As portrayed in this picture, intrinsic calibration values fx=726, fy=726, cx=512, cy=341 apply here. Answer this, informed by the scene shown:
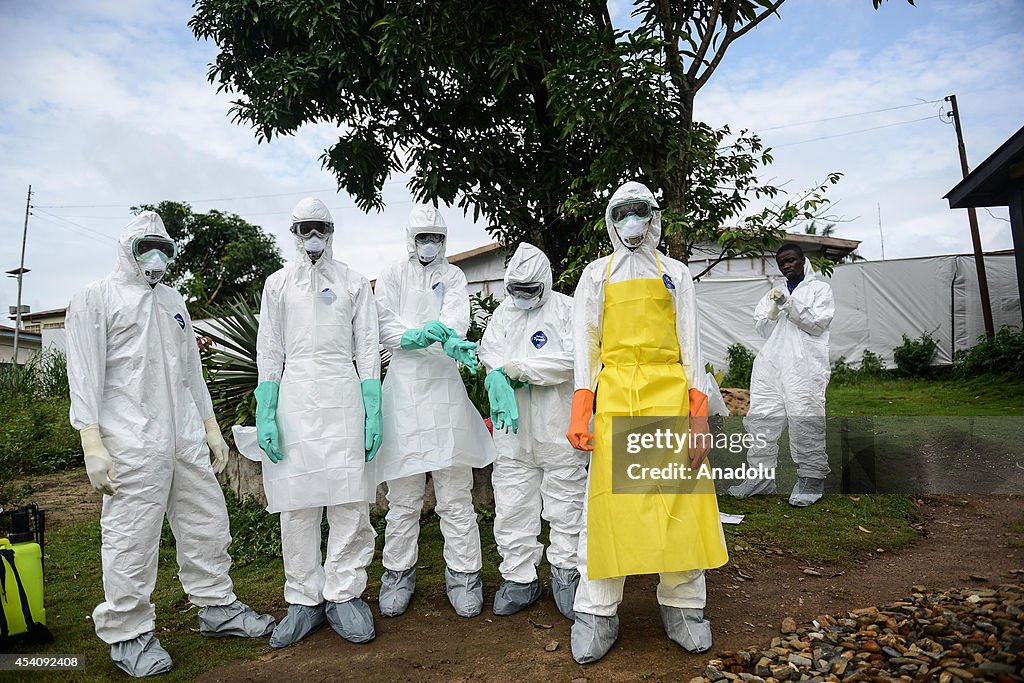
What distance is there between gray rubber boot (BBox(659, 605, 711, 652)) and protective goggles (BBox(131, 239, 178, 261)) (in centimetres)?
302

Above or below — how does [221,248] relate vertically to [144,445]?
above

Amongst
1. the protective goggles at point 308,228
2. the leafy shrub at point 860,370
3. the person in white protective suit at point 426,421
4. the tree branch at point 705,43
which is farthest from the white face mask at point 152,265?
the leafy shrub at point 860,370

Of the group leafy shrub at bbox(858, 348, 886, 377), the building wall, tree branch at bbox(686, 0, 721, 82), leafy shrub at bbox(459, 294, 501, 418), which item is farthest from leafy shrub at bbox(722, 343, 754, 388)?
the building wall

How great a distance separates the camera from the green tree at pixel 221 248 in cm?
2030

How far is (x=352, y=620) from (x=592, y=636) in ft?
3.96

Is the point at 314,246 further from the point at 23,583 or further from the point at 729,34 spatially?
the point at 729,34

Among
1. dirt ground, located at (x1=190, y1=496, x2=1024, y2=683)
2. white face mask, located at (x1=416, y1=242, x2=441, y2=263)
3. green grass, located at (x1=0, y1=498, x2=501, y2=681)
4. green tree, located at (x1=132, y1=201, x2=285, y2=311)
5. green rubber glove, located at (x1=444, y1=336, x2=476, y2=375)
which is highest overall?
green tree, located at (x1=132, y1=201, x2=285, y2=311)

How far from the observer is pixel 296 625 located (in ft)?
11.9

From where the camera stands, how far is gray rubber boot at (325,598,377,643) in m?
3.57

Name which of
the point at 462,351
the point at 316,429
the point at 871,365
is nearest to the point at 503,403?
the point at 462,351

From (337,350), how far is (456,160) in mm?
3794

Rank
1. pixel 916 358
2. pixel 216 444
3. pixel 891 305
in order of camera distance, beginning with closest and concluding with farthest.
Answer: pixel 216 444, pixel 916 358, pixel 891 305

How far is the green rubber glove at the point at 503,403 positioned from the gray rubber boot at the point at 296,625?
1.34m

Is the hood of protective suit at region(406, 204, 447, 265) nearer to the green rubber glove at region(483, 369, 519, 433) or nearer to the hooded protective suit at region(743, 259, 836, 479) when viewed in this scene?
the green rubber glove at region(483, 369, 519, 433)
